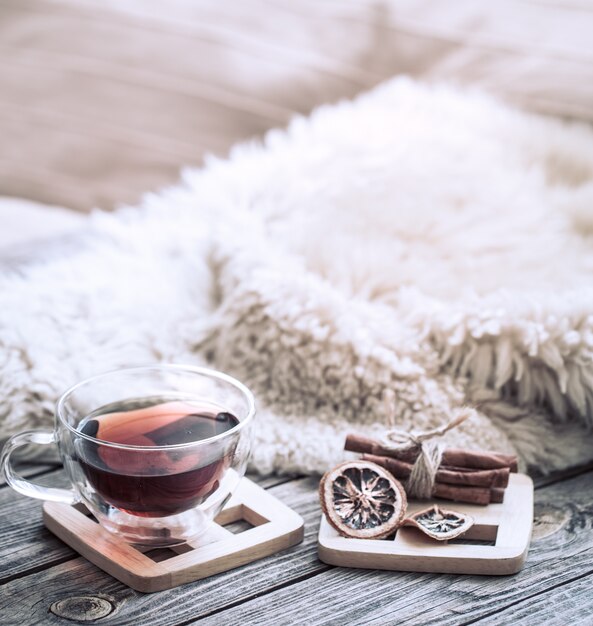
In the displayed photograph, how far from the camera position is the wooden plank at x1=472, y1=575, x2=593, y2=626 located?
2.12ft

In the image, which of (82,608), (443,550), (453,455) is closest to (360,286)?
(453,455)

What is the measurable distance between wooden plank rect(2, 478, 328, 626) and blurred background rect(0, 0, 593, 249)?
801mm

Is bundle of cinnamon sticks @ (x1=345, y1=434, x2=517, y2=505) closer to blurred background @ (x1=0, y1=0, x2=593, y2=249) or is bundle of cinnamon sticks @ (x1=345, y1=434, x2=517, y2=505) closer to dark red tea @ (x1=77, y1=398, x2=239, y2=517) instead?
dark red tea @ (x1=77, y1=398, x2=239, y2=517)

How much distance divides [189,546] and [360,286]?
1.45 feet

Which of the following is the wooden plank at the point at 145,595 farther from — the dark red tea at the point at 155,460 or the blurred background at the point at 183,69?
the blurred background at the point at 183,69

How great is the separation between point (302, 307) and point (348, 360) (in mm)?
81

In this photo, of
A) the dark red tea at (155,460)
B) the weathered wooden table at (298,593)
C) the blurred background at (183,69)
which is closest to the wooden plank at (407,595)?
the weathered wooden table at (298,593)

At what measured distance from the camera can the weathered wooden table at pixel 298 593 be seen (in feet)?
2.12

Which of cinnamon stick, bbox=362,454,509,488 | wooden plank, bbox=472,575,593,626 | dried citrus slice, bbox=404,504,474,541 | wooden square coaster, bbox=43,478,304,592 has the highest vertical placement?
cinnamon stick, bbox=362,454,509,488

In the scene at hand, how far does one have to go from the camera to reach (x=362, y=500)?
75cm

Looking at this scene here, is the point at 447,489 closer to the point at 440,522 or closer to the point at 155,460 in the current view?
the point at 440,522

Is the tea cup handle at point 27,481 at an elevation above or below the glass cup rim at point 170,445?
below

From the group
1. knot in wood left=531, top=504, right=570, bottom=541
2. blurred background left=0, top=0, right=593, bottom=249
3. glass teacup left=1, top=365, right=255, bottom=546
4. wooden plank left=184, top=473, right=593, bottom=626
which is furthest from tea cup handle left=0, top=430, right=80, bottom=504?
blurred background left=0, top=0, right=593, bottom=249

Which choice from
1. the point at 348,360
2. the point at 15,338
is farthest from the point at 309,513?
the point at 15,338
